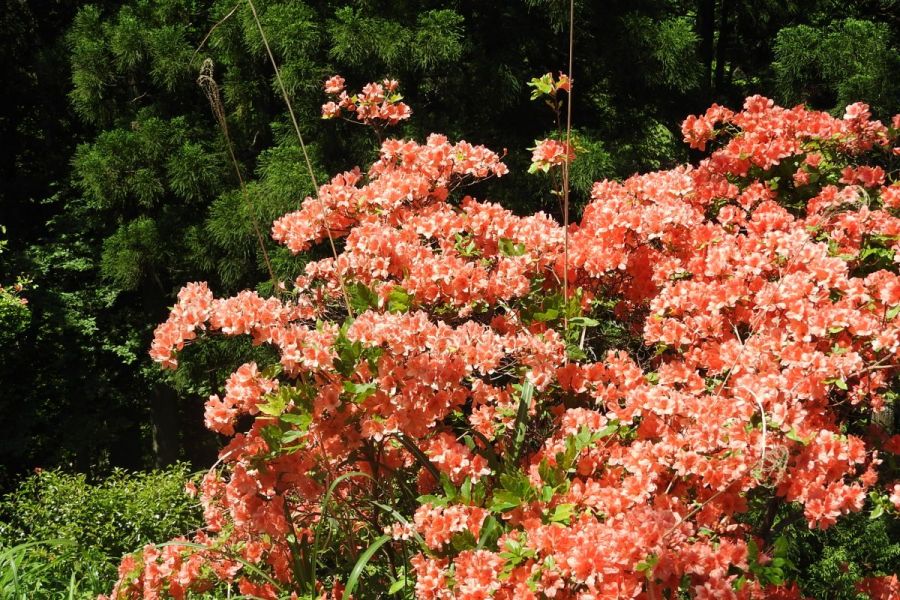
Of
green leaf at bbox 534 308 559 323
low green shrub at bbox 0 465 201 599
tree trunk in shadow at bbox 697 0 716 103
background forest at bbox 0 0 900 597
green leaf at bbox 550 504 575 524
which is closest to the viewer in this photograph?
green leaf at bbox 550 504 575 524

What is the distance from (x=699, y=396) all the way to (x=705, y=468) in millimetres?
441

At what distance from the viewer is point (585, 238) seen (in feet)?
8.46

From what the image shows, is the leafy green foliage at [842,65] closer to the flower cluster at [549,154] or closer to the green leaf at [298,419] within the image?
the flower cluster at [549,154]

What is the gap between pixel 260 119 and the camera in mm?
6285

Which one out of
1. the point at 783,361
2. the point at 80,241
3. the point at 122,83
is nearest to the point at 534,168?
the point at 783,361

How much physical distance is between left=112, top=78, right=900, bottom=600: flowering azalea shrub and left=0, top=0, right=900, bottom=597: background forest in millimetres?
1983

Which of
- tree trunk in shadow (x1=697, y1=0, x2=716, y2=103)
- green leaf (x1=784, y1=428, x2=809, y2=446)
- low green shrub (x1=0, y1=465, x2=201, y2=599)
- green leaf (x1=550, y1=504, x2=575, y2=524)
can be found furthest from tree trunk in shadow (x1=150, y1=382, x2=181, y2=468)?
green leaf (x1=784, y1=428, x2=809, y2=446)

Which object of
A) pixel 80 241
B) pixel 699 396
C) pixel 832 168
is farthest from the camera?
pixel 80 241

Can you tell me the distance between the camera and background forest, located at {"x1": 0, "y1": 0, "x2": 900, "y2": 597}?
204 inches

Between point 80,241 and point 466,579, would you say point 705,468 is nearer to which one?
point 466,579

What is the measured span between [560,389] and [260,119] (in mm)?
4524

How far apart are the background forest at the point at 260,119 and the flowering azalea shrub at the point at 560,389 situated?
1.98 metres

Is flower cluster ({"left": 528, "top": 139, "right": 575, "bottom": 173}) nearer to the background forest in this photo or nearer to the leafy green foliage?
the background forest

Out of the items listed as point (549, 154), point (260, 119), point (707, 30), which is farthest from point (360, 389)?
point (707, 30)
